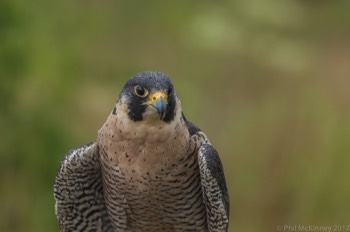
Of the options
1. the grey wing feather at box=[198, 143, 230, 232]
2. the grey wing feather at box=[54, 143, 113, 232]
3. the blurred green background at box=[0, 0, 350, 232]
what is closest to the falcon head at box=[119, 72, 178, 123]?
the grey wing feather at box=[198, 143, 230, 232]

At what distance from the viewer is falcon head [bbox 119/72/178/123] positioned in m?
5.64

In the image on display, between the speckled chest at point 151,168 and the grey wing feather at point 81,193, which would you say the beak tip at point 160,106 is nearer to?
the speckled chest at point 151,168

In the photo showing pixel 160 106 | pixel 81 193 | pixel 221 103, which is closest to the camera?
pixel 160 106

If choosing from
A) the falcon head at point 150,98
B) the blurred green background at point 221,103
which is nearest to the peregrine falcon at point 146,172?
the falcon head at point 150,98

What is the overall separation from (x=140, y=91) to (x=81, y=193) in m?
0.90

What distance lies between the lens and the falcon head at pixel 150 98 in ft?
18.5

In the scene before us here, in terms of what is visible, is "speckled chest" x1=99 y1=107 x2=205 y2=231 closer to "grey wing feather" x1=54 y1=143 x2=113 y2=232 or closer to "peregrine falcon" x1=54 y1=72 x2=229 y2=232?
"peregrine falcon" x1=54 y1=72 x2=229 y2=232

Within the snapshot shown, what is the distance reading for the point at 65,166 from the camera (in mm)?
6145

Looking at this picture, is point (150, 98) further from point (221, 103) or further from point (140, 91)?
point (221, 103)

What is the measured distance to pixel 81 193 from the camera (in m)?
6.29

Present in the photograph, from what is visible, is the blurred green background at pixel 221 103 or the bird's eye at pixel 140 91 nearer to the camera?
the bird's eye at pixel 140 91

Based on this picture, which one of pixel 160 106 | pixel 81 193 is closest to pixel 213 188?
pixel 160 106

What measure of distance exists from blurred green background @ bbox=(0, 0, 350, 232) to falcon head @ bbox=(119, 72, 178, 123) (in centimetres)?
175

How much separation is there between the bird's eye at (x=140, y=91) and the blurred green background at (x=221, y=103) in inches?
69.8
